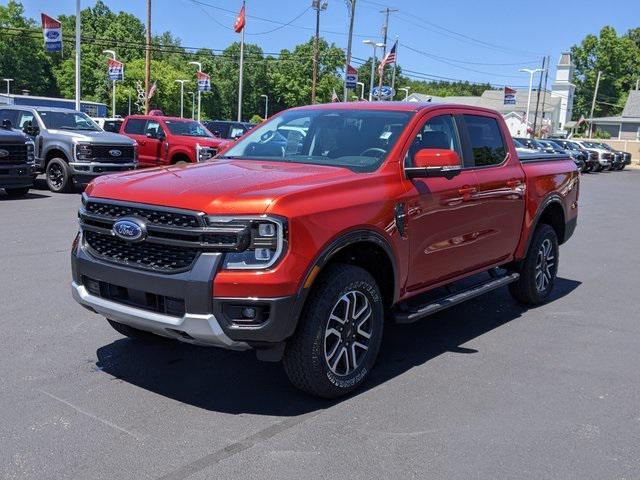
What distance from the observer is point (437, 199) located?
4844 mm

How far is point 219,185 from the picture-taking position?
155 inches

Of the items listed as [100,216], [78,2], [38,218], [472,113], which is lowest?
[38,218]

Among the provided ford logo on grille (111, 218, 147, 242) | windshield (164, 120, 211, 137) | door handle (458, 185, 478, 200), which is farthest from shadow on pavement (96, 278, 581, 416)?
windshield (164, 120, 211, 137)

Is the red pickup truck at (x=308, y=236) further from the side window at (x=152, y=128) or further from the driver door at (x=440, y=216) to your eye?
the side window at (x=152, y=128)

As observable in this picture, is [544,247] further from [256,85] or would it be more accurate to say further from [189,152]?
[256,85]

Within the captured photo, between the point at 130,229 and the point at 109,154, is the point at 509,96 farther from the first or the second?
the point at 130,229

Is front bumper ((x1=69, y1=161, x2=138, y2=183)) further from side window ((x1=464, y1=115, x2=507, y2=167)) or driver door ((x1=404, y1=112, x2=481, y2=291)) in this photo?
driver door ((x1=404, y1=112, x2=481, y2=291))

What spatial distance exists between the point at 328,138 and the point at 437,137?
874mm

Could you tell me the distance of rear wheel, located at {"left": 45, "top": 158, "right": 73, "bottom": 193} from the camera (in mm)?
15461

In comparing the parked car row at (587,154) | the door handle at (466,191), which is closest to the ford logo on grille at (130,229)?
the door handle at (466,191)

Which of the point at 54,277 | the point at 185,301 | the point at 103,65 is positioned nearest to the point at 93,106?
the point at 103,65

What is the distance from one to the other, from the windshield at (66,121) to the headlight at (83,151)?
4.09 feet

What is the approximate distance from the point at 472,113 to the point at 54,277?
4734 mm

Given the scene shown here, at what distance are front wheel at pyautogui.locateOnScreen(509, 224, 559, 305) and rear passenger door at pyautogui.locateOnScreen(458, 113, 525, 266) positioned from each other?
46 centimetres
